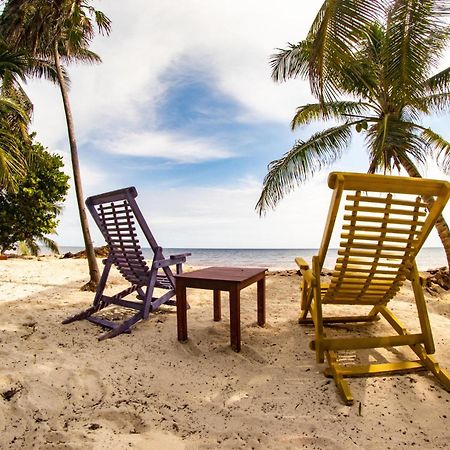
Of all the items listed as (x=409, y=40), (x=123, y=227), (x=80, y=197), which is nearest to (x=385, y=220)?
(x=123, y=227)

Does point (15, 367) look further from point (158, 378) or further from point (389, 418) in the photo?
point (389, 418)

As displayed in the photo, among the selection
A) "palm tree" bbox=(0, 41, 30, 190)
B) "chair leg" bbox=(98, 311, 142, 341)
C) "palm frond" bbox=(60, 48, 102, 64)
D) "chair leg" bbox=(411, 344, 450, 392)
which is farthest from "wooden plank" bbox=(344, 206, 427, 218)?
"palm frond" bbox=(60, 48, 102, 64)

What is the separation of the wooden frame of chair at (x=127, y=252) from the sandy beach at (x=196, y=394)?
0.65ft

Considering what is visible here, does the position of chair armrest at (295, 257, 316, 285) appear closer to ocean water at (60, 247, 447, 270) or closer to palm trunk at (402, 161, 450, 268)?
palm trunk at (402, 161, 450, 268)

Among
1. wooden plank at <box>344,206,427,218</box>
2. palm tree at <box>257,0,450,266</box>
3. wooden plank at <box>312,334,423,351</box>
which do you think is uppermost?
palm tree at <box>257,0,450,266</box>

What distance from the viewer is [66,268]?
9.48 metres

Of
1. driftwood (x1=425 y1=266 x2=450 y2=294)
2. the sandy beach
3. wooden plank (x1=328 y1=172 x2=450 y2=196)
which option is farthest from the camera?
driftwood (x1=425 y1=266 x2=450 y2=294)

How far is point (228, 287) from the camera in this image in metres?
3.29

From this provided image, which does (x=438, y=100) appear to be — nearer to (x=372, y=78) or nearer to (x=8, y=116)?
(x=372, y=78)

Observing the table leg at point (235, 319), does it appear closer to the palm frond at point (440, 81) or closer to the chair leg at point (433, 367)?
the chair leg at point (433, 367)

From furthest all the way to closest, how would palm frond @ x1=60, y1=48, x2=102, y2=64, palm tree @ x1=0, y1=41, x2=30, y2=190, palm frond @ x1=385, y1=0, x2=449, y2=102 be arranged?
palm frond @ x1=60, y1=48, x2=102, y2=64, palm tree @ x1=0, y1=41, x2=30, y2=190, palm frond @ x1=385, y1=0, x2=449, y2=102

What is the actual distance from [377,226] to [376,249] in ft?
0.65

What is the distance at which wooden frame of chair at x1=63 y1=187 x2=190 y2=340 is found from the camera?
387 centimetres

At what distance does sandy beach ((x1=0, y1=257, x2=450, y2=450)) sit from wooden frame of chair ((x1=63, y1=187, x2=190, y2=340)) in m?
0.20
